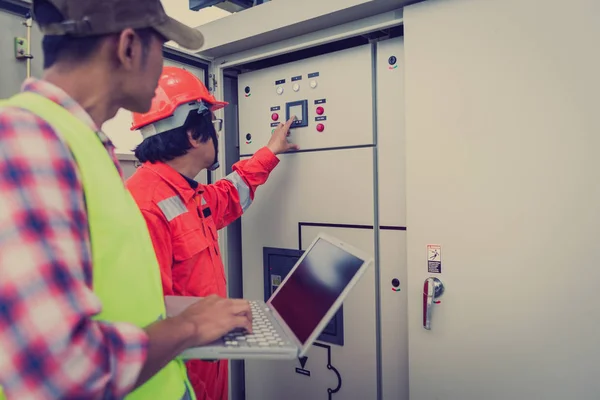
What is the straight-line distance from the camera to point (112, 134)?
216cm

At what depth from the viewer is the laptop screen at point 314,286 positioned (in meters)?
0.93

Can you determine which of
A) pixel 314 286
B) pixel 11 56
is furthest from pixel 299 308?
pixel 11 56

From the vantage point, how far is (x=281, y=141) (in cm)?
178

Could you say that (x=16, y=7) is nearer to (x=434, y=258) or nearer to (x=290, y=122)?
(x=290, y=122)

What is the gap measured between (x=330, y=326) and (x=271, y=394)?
0.52 meters

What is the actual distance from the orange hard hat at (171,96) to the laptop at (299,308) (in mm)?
724

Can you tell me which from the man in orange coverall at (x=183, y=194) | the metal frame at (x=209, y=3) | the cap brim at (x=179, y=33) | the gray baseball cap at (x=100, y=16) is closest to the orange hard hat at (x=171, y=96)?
the man in orange coverall at (x=183, y=194)

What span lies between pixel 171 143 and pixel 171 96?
0.56 feet

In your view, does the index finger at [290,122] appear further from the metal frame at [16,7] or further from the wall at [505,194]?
the metal frame at [16,7]

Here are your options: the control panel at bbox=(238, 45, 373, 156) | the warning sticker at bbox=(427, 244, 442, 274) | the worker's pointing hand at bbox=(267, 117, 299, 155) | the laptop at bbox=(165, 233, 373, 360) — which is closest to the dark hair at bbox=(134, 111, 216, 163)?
the worker's pointing hand at bbox=(267, 117, 299, 155)

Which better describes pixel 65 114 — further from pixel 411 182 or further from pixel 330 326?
pixel 330 326

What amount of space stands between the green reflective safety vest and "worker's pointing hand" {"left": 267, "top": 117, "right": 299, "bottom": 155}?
107cm

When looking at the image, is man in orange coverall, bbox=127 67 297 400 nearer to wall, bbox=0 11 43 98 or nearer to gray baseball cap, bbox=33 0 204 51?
wall, bbox=0 11 43 98

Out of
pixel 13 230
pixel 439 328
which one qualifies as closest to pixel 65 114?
pixel 13 230
